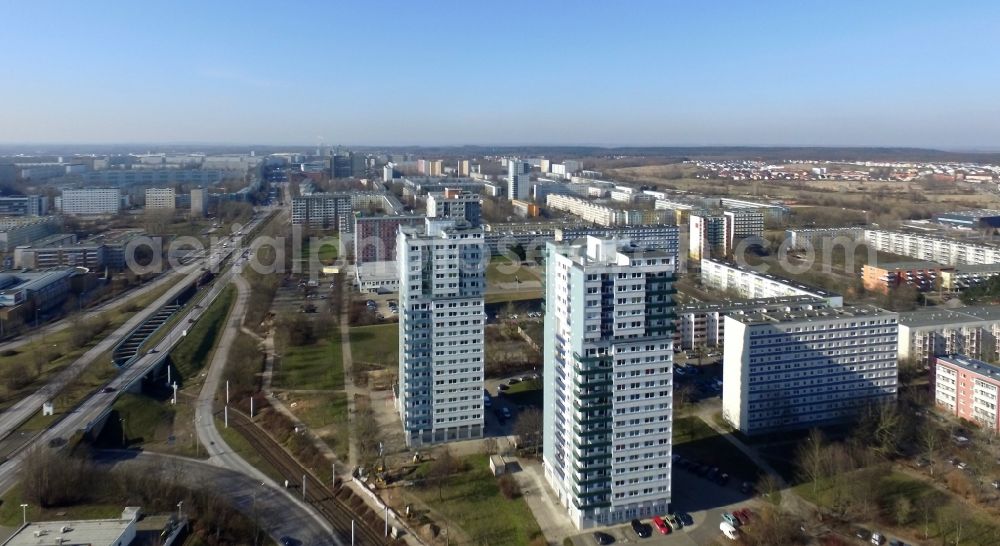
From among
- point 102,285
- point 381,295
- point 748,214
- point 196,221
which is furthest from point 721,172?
point 102,285

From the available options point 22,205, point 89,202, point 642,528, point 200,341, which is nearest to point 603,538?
point 642,528

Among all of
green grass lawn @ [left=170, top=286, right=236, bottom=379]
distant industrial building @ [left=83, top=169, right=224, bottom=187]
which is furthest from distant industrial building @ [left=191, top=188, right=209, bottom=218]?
green grass lawn @ [left=170, top=286, right=236, bottom=379]

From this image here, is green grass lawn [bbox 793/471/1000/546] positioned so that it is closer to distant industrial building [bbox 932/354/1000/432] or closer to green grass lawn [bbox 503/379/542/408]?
distant industrial building [bbox 932/354/1000/432]

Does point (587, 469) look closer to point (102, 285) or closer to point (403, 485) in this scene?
point (403, 485)

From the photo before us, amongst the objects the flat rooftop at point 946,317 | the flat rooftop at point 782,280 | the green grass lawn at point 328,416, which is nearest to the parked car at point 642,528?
the green grass lawn at point 328,416

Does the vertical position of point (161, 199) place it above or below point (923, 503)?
above

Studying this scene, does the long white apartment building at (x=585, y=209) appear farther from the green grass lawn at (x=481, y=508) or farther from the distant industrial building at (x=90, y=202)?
the distant industrial building at (x=90, y=202)

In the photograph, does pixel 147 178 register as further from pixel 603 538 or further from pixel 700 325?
pixel 603 538
